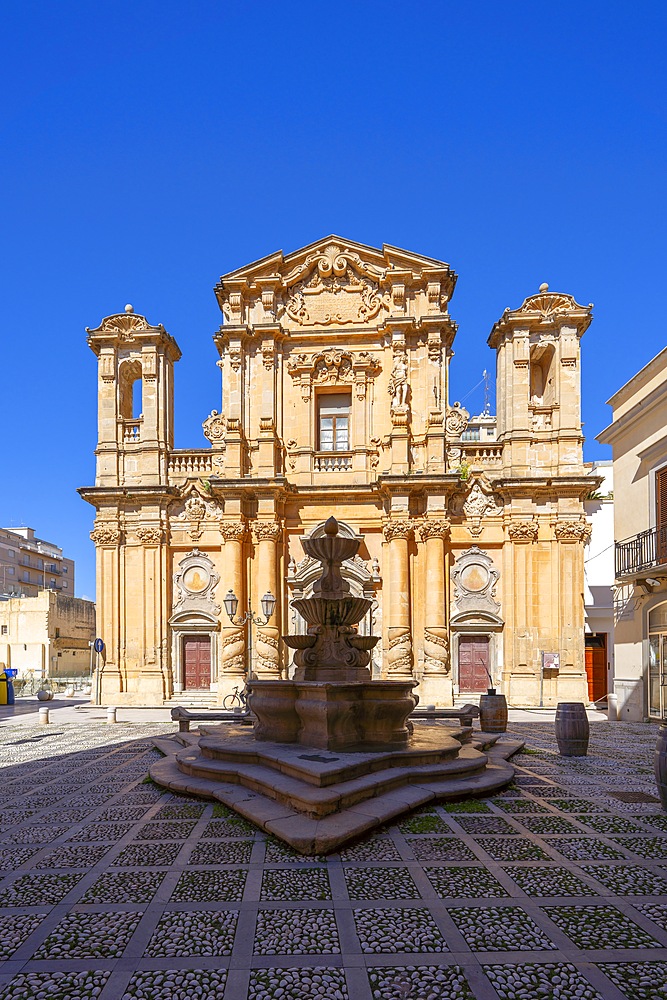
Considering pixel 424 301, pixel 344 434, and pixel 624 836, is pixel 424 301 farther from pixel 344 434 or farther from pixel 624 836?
pixel 624 836

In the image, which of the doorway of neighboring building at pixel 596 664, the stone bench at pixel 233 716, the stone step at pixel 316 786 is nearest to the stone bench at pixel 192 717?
the stone bench at pixel 233 716

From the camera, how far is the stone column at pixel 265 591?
20.5m

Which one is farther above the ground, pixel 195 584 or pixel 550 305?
pixel 550 305

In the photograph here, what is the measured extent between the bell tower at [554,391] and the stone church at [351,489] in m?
0.07

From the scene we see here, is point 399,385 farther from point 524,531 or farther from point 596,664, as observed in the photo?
point 596,664

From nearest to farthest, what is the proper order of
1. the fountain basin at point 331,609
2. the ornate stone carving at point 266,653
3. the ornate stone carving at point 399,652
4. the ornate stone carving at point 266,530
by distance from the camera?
the fountain basin at point 331,609
the ornate stone carving at point 399,652
the ornate stone carving at point 266,653
the ornate stone carving at point 266,530

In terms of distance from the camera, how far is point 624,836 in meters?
6.70

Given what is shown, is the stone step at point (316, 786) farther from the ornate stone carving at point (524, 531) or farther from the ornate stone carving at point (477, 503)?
the ornate stone carving at point (477, 503)

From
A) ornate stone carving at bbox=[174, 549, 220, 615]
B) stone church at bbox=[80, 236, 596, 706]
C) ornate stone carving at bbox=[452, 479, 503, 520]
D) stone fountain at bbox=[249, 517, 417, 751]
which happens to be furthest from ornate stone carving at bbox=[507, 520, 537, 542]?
stone fountain at bbox=[249, 517, 417, 751]

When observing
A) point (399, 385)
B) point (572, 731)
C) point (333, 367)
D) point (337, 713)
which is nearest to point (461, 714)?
point (572, 731)

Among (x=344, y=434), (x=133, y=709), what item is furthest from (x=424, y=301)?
(x=133, y=709)

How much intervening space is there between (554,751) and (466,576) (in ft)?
32.4

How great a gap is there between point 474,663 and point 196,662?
32.9 ft

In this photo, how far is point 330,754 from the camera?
8.14 meters
